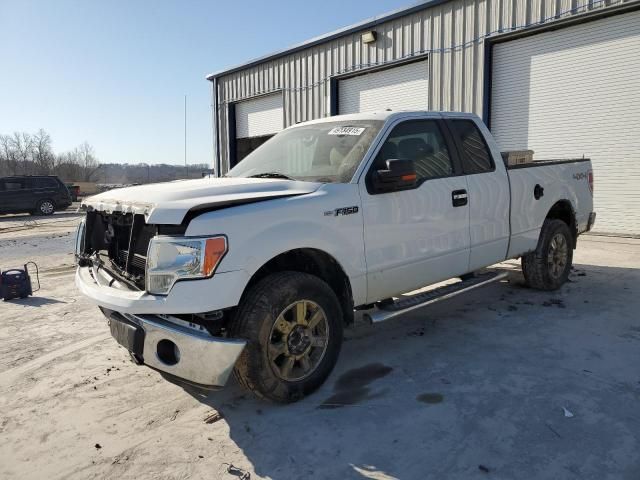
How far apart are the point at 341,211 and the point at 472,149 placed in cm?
200

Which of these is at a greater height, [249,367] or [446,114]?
[446,114]

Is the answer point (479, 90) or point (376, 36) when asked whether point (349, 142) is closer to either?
point (479, 90)

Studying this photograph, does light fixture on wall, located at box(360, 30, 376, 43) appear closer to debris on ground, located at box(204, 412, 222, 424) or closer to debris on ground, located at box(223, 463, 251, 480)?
debris on ground, located at box(204, 412, 222, 424)

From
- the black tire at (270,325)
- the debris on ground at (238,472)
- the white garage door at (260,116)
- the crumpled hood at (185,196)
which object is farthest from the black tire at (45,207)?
the debris on ground at (238,472)

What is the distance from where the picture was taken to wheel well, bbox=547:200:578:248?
6.12 m

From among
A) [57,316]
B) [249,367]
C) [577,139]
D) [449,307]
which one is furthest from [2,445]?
[577,139]

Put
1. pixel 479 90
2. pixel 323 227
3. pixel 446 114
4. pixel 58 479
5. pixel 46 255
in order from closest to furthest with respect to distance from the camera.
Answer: pixel 58 479
pixel 323 227
pixel 446 114
pixel 46 255
pixel 479 90

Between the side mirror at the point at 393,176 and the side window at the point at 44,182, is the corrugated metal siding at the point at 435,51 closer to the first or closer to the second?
the side mirror at the point at 393,176

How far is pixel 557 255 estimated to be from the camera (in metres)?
6.09

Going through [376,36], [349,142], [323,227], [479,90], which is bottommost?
[323,227]

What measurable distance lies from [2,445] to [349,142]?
10.1 feet

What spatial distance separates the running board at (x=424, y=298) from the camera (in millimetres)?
3830

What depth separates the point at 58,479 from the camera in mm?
2654

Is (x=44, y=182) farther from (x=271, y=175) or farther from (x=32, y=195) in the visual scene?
(x=271, y=175)
